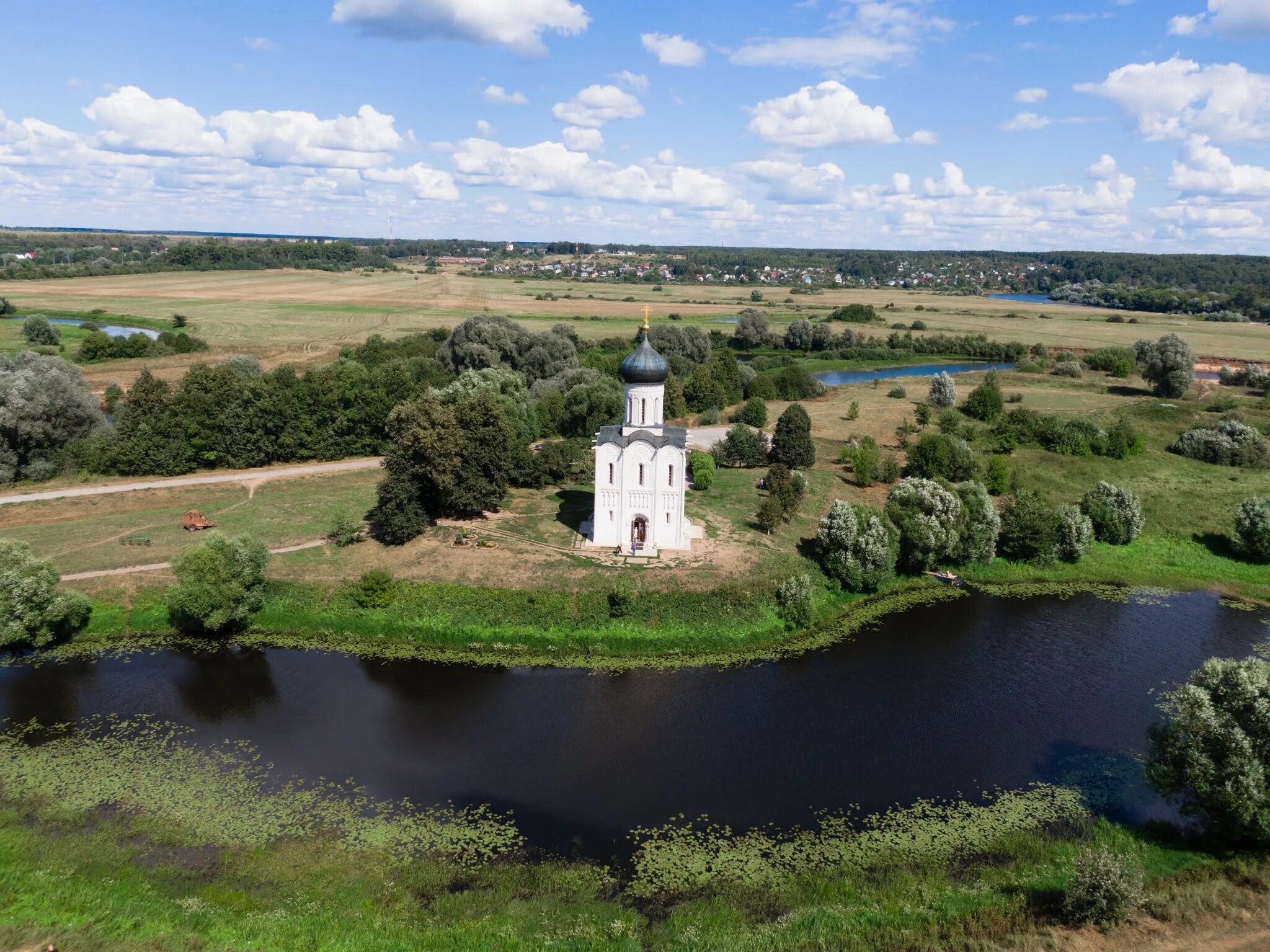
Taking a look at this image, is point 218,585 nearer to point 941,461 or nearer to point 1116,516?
point 941,461

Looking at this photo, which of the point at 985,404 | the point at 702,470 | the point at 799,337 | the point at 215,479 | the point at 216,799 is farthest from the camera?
the point at 799,337

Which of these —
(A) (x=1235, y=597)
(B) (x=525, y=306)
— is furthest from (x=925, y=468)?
(B) (x=525, y=306)

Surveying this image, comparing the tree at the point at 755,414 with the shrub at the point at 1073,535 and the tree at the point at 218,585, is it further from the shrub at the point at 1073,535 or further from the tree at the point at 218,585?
the tree at the point at 218,585

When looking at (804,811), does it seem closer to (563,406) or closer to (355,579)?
(355,579)

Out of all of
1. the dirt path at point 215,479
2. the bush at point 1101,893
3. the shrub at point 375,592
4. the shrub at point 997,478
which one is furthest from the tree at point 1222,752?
the dirt path at point 215,479

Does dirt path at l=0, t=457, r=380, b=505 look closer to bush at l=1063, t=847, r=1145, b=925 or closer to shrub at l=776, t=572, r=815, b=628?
shrub at l=776, t=572, r=815, b=628

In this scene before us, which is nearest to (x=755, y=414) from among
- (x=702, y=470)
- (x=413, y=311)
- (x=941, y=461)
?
(x=941, y=461)
